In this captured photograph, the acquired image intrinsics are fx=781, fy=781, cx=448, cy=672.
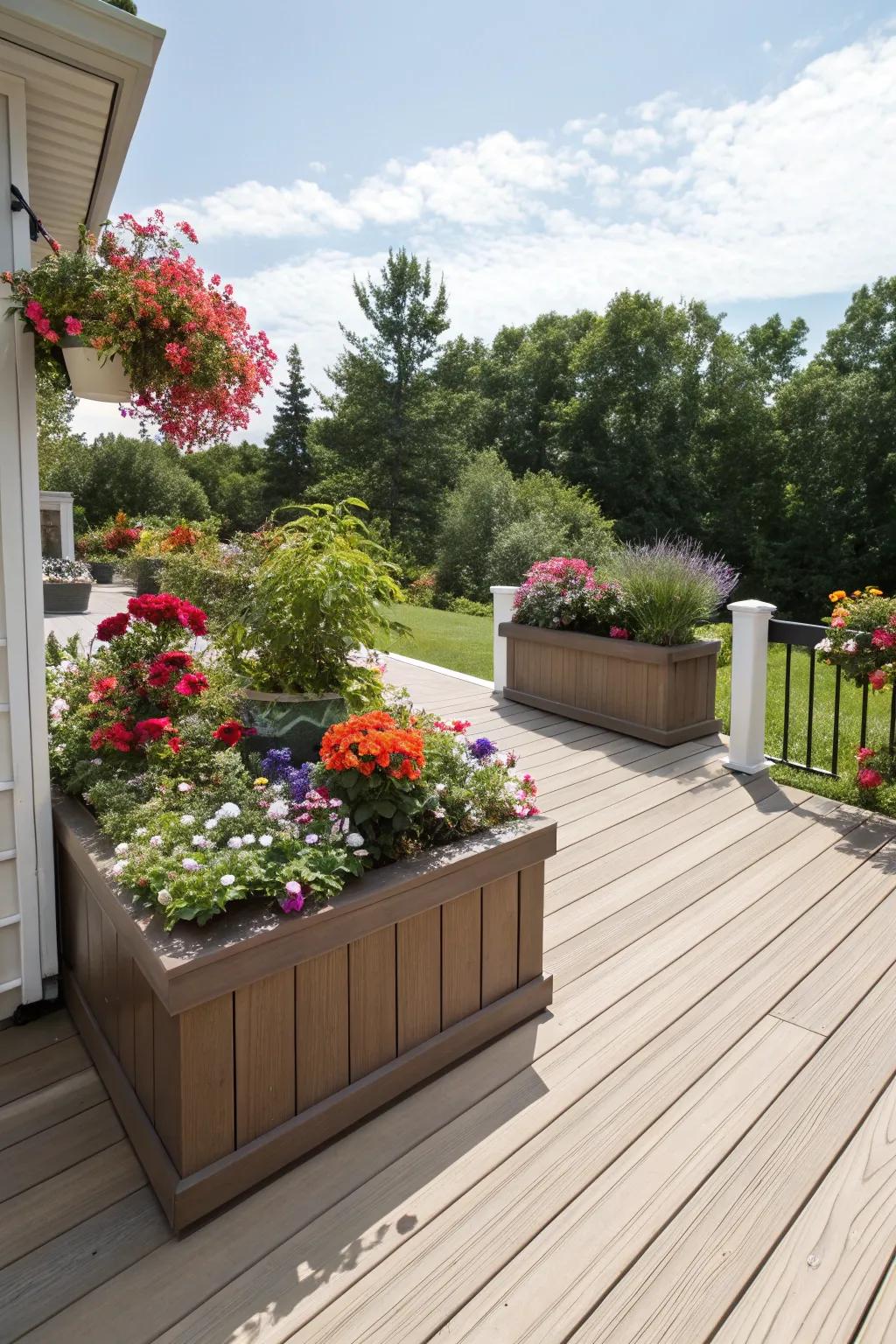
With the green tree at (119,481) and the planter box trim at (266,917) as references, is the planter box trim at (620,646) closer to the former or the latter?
the planter box trim at (266,917)

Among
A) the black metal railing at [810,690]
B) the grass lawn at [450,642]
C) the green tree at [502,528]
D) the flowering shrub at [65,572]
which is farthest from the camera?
the green tree at [502,528]

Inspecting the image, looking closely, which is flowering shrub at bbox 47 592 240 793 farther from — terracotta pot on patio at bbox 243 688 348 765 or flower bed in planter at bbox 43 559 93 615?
flower bed in planter at bbox 43 559 93 615

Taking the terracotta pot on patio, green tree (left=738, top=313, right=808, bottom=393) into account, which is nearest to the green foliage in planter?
the terracotta pot on patio

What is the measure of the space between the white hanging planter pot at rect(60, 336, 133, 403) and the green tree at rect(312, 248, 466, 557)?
1938 cm

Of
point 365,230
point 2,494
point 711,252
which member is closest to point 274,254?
point 365,230

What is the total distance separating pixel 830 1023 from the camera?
2148 millimetres

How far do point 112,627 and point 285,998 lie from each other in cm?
153

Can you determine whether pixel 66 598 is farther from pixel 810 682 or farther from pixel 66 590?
Answer: pixel 810 682

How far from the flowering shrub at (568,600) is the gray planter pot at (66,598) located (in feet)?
20.7

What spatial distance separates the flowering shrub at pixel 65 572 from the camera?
948cm

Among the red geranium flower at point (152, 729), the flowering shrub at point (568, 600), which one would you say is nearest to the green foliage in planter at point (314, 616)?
the red geranium flower at point (152, 729)

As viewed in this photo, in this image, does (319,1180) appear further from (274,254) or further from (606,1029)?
(274,254)

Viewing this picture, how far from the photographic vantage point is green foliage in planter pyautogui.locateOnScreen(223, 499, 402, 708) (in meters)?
2.37

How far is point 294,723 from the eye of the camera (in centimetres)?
242
